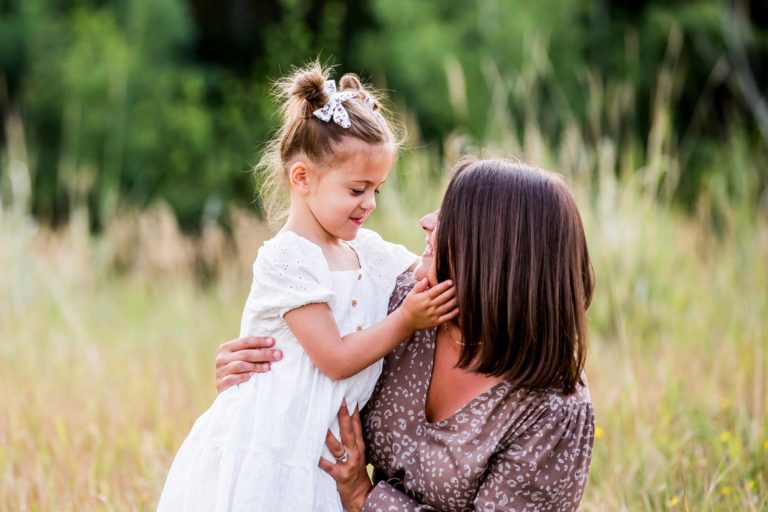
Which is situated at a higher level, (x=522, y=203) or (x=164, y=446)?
(x=522, y=203)

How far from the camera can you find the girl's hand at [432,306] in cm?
200

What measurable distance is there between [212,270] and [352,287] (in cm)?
574

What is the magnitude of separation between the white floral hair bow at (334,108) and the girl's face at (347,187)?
2.1 inches

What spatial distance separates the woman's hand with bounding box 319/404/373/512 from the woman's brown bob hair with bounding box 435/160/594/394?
1.10 feet

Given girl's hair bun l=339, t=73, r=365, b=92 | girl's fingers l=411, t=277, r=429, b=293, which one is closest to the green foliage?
girl's hair bun l=339, t=73, r=365, b=92

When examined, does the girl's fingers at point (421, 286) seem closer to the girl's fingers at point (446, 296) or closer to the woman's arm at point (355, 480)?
the girl's fingers at point (446, 296)

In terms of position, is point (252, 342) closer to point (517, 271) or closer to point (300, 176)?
point (300, 176)

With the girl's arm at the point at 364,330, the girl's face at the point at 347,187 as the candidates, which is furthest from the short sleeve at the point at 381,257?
the girl's arm at the point at 364,330

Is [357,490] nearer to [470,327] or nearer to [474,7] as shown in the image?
[470,327]

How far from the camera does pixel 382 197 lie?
222 inches

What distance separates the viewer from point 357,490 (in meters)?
2.17

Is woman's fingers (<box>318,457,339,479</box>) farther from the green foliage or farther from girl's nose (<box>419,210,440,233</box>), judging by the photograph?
the green foliage

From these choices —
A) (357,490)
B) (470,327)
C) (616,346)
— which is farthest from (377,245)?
(616,346)

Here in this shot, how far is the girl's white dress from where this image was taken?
2086 millimetres
